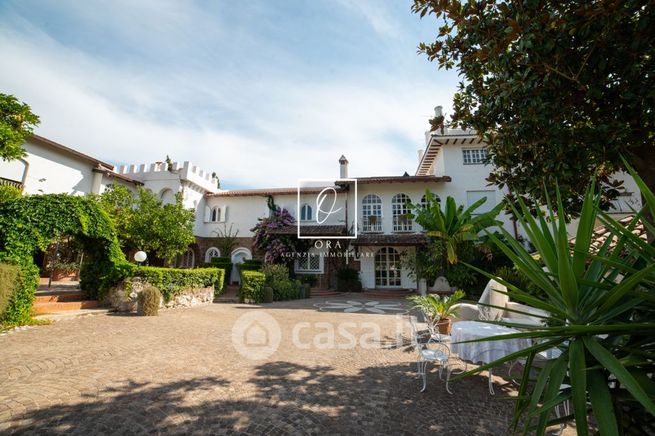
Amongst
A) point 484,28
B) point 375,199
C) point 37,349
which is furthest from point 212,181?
point 484,28

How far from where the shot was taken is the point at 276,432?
11.4 feet

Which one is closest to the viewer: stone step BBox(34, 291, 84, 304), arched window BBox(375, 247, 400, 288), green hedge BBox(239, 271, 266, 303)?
stone step BBox(34, 291, 84, 304)

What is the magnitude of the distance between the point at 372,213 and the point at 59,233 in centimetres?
1665

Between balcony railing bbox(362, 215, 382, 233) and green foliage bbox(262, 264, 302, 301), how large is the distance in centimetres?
663

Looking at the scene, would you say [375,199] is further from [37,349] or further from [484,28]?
[37,349]

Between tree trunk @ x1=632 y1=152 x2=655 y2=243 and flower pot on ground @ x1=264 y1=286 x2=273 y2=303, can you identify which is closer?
tree trunk @ x1=632 y1=152 x2=655 y2=243

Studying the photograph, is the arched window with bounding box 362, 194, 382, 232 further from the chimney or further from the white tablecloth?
the white tablecloth

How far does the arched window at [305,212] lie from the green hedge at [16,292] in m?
15.2

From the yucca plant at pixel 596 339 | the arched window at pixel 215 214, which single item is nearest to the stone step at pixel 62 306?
the yucca plant at pixel 596 339

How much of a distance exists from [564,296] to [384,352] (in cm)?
549

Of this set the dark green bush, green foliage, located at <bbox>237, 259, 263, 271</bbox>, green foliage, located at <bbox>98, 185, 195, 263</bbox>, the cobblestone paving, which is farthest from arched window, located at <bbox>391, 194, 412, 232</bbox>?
the cobblestone paving

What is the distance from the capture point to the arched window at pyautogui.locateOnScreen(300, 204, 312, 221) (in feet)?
71.8

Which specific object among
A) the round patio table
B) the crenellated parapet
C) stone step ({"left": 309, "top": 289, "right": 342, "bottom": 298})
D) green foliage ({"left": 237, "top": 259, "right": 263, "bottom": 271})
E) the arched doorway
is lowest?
stone step ({"left": 309, "top": 289, "right": 342, "bottom": 298})

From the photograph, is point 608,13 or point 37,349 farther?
point 37,349
